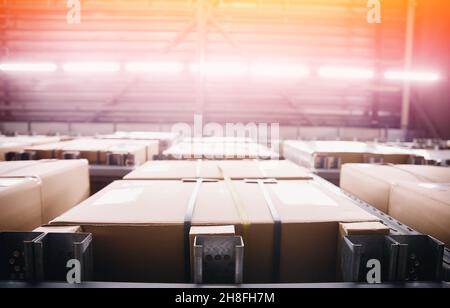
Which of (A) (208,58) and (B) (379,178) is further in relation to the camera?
(A) (208,58)

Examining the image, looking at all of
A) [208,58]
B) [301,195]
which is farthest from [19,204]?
[208,58]

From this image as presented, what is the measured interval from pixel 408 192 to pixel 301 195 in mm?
547

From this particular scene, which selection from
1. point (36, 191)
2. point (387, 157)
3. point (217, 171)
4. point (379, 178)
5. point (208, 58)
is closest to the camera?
point (36, 191)

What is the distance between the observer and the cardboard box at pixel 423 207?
1.29m

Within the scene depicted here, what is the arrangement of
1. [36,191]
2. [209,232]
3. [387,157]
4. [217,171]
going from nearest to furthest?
[209,232] < [36,191] < [217,171] < [387,157]

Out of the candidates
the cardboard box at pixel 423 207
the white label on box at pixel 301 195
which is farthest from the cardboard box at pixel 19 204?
the cardboard box at pixel 423 207

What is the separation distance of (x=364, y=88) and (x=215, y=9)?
13.9ft

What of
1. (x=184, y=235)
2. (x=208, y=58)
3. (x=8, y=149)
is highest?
(x=208, y=58)

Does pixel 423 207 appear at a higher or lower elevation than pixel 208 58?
lower

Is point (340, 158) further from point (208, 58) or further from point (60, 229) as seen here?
point (208, 58)

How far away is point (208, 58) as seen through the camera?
7.64 meters

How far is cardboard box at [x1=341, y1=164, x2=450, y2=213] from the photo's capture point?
1829 millimetres

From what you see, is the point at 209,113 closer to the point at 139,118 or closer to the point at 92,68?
the point at 139,118
